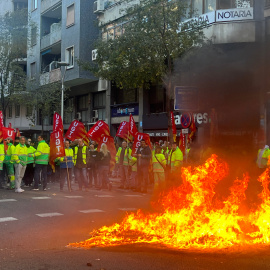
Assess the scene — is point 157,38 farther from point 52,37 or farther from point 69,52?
point 52,37

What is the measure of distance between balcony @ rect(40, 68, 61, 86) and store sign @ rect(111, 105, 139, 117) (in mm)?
4434

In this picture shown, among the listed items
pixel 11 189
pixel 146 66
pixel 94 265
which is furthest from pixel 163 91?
pixel 94 265

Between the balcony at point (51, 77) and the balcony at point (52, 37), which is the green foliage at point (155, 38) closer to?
the balcony at point (51, 77)

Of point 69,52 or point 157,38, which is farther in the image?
point 69,52

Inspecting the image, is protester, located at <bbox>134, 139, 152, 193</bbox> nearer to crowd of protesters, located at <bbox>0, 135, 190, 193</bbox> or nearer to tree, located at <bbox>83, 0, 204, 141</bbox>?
crowd of protesters, located at <bbox>0, 135, 190, 193</bbox>

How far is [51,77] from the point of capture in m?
25.7

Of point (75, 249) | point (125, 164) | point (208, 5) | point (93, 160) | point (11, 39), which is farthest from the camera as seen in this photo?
point (11, 39)

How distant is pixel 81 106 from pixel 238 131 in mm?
21308

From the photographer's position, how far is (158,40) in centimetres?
1341

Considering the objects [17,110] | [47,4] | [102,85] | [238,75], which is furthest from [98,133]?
[17,110]

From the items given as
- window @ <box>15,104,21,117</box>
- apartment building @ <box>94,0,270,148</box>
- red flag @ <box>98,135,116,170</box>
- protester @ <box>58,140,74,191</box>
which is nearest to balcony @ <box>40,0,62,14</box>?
window @ <box>15,104,21,117</box>

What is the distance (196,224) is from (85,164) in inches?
271

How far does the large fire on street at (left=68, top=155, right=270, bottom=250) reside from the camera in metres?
4.96

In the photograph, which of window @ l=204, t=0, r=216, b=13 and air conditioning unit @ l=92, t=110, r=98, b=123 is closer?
window @ l=204, t=0, r=216, b=13
